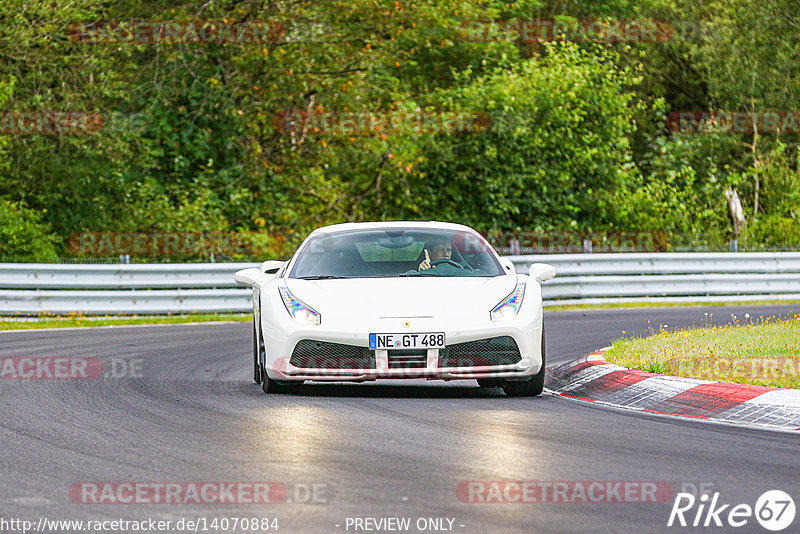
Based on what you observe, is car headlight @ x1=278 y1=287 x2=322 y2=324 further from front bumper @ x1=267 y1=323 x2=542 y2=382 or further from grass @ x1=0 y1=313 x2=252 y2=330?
grass @ x1=0 y1=313 x2=252 y2=330

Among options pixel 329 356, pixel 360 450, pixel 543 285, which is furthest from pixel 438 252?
pixel 543 285

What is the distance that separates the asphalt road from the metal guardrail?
9081 millimetres

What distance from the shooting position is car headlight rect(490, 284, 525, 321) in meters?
9.87

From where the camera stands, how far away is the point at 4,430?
27.1 feet

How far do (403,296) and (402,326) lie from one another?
1.05 feet

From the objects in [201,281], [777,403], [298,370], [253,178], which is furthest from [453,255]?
[253,178]

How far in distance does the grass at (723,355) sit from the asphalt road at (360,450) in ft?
3.52

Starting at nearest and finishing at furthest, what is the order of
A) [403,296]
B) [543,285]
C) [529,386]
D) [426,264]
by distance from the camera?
[403,296] → [529,386] → [426,264] → [543,285]

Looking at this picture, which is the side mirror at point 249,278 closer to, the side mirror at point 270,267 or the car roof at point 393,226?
the side mirror at point 270,267

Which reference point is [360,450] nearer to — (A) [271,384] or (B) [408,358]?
(B) [408,358]

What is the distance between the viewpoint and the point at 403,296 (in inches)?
388

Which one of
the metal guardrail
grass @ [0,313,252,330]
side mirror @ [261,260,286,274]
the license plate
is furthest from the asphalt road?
the metal guardrail

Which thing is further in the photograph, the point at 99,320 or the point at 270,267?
the point at 99,320

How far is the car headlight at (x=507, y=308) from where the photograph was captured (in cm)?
987
